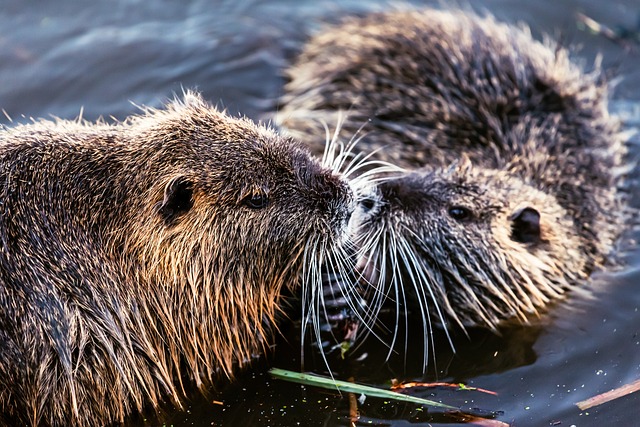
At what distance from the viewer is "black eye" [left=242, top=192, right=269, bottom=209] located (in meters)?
3.71

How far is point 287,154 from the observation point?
3.82 m

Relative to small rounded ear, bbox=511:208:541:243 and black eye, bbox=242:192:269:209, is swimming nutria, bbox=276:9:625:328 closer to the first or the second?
small rounded ear, bbox=511:208:541:243

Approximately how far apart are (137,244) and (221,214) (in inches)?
12.9

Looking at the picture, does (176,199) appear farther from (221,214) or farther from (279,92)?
(279,92)

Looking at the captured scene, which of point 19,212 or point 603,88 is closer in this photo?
point 19,212

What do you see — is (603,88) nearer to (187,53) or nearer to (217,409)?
(187,53)

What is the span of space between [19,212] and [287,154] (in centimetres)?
100

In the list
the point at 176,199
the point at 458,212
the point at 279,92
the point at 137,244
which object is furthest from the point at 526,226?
the point at 279,92

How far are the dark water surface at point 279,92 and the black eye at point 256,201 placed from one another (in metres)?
0.84

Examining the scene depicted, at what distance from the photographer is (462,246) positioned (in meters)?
4.40

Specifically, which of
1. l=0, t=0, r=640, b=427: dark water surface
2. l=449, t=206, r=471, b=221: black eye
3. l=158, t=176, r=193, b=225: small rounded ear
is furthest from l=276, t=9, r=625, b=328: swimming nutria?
l=158, t=176, r=193, b=225: small rounded ear

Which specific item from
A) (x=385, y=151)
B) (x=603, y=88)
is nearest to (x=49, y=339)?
(x=385, y=151)

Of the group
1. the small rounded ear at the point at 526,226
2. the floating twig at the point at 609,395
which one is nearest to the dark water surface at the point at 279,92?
the floating twig at the point at 609,395

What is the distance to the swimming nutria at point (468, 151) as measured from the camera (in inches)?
173
